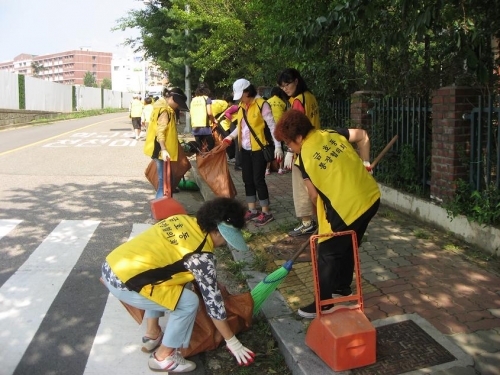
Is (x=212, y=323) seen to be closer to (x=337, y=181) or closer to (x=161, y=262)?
(x=161, y=262)

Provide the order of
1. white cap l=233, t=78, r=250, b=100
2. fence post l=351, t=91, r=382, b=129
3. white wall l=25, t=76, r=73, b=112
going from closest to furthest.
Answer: white cap l=233, t=78, r=250, b=100 → fence post l=351, t=91, r=382, b=129 → white wall l=25, t=76, r=73, b=112

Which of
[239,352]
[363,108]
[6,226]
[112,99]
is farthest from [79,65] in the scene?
[239,352]

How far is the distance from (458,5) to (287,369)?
3.68 meters

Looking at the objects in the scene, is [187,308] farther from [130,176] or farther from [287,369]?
[130,176]

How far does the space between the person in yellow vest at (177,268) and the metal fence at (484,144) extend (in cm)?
319

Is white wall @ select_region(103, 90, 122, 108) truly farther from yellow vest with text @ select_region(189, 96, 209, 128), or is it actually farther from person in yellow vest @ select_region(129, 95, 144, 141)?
yellow vest with text @ select_region(189, 96, 209, 128)

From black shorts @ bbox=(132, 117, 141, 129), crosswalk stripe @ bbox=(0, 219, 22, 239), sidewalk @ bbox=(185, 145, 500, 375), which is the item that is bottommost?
sidewalk @ bbox=(185, 145, 500, 375)

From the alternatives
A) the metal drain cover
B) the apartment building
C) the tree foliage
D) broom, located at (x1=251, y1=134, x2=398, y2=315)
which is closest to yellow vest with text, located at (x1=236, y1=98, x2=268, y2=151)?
the tree foliage

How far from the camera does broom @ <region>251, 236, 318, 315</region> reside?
3574 millimetres

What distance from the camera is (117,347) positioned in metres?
3.77

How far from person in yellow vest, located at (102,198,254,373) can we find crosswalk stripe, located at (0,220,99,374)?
101 cm

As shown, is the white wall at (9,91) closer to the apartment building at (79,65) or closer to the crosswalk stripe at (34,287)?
the crosswalk stripe at (34,287)

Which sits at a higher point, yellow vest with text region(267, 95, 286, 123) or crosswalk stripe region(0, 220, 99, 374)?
yellow vest with text region(267, 95, 286, 123)

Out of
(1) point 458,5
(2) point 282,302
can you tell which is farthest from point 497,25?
(2) point 282,302
